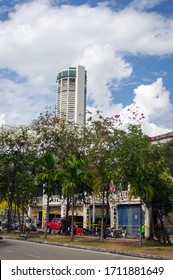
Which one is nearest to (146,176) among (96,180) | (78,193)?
(96,180)

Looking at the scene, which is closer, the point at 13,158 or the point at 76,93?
the point at 13,158

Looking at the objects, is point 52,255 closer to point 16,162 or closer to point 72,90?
point 16,162

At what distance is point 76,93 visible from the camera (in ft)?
487

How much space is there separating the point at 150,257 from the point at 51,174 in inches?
608

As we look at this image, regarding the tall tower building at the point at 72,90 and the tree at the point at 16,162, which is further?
the tall tower building at the point at 72,90

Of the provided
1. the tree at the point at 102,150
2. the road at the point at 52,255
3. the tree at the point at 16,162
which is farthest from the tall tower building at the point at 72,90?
the road at the point at 52,255

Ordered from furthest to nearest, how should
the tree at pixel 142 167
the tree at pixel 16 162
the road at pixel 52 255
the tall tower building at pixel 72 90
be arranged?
the tall tower building at pixel 72 90 < the tree at pixel 16 162 < the tree at pixel 142 167 < the road at pixel 52 255

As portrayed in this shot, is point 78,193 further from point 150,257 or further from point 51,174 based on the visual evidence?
point 150,257

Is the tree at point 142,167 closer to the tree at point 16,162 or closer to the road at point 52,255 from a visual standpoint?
the road at point 52,255

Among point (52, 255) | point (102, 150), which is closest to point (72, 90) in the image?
point (102, 150)

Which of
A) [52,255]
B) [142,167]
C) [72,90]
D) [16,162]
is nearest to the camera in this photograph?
[52,255]

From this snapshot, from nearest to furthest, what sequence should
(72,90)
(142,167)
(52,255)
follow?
1. (52,255)
2. (142,167)
3. (72,90)

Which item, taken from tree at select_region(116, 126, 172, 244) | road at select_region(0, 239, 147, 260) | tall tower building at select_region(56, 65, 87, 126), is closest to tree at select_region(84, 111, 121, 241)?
tree at select_region(116, 126, 172, 244)

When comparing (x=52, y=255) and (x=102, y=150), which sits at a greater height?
(x=102, y=150)
